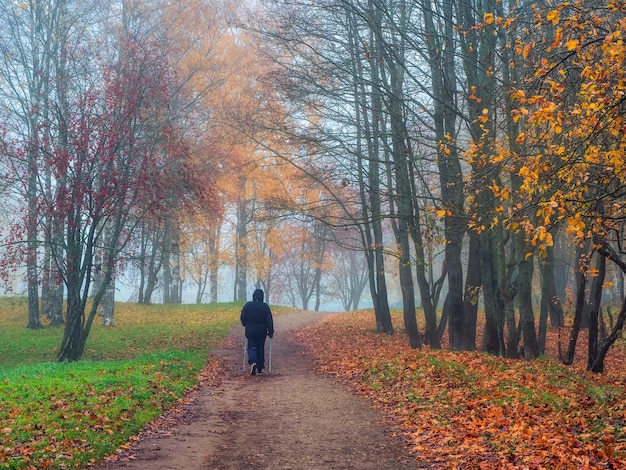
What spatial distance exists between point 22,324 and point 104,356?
9.03 m

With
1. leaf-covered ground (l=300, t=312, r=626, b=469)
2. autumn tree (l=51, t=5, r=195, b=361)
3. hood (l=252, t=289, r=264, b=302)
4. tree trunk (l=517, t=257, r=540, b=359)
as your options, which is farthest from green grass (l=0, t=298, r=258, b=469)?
tree trunk (l=517, t=257, r=540, b=359)

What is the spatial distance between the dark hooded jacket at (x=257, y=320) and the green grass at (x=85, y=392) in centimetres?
145

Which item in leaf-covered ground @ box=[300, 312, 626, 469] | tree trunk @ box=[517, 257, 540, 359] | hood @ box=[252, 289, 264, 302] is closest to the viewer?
leaf-covered ground @ box=[300, 312, 626, 469]

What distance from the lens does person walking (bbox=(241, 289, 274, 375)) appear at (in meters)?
14.3

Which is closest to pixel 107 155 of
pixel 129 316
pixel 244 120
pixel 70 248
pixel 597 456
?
pixel 70 248

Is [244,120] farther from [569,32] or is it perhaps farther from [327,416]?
[569,32]

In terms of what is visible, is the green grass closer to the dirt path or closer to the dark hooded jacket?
the dirt path

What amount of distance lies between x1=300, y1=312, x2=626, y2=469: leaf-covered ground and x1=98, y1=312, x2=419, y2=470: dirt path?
507mm

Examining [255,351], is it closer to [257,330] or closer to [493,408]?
[257,330]

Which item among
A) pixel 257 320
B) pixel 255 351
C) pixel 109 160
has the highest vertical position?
pixel 109 160

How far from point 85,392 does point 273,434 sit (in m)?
3.28

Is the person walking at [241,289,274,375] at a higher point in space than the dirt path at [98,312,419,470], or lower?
higher

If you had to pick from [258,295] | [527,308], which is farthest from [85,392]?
[527,308]

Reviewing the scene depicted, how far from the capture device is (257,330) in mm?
14352
